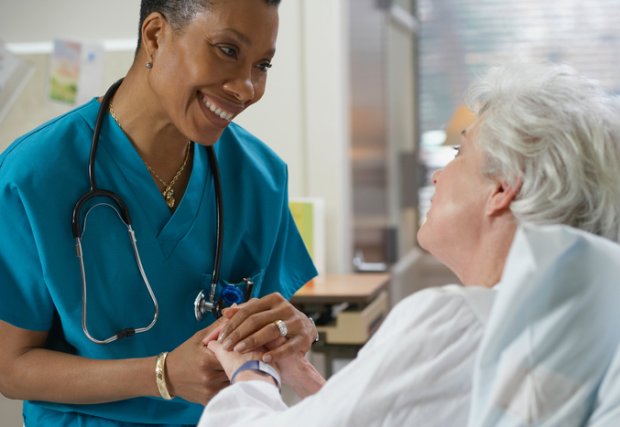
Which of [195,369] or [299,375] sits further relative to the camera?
[299,375]

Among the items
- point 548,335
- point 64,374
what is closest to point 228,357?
point 64,374

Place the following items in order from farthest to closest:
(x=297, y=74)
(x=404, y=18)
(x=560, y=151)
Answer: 1. (x=404, y=18)
2. (x=297, y=74)
3. (x=560, y=151)

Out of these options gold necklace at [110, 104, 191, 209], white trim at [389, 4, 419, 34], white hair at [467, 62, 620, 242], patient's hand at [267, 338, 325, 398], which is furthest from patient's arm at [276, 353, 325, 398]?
white trim at [389, 4, 419, 34]

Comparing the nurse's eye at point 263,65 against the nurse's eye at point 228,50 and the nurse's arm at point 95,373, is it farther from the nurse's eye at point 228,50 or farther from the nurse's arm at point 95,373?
the nurse's arm at point 95,373

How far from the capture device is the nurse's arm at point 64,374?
1.36 meters

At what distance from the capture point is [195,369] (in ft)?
4.39

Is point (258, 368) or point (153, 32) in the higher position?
point (153, 32)

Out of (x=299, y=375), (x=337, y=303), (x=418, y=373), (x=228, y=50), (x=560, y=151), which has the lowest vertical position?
(x=337, y=303)

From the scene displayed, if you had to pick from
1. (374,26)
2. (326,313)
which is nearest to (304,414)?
(326,313)

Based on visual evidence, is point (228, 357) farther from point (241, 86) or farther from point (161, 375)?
point (241, 86)

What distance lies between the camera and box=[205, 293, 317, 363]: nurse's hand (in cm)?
135

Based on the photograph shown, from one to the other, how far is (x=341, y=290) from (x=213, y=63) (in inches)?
72.9

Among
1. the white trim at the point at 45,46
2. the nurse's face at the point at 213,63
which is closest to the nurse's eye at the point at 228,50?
the nurse's face at the point at 213,63

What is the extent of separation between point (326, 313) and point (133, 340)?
5.86 feet
